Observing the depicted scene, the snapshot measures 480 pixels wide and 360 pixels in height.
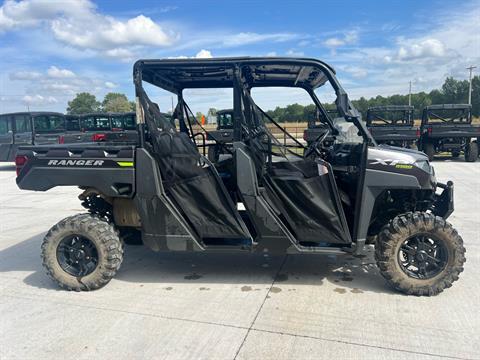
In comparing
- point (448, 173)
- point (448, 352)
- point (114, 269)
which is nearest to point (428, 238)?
point (448, 352)

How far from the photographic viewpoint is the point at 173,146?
3.76 metres

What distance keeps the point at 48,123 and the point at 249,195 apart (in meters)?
14.1

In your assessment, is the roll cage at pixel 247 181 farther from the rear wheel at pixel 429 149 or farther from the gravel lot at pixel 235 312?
the rear wheel at pixel 429 149

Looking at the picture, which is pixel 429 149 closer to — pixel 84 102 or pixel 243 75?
pixel 243 75

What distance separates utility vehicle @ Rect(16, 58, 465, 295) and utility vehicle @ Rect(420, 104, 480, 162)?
12166 mm

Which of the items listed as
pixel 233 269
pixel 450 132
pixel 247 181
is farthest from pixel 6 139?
pixel 450 132

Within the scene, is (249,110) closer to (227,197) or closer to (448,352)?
(227,197)

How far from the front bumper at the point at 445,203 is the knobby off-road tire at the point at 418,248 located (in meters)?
0.41

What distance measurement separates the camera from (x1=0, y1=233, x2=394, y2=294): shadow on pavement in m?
4.02

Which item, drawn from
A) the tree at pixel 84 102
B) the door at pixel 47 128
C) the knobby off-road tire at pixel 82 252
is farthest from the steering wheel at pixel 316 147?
the tree at pixel 84 102

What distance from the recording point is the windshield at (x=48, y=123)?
14906 mm

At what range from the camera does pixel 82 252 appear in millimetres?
3932

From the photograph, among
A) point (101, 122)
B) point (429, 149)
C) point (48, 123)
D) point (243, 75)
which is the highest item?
point (101, 122)

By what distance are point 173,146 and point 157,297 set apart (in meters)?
1.43
